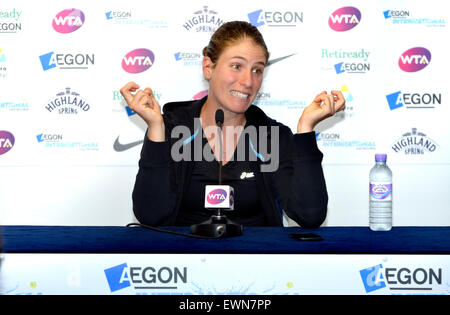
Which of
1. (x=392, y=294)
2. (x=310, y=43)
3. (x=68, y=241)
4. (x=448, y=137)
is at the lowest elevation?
(x=392, y=294)

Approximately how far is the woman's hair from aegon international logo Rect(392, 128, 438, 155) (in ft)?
5.08

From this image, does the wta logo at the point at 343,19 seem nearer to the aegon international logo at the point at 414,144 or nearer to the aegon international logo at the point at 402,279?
the aegon international logo at the point at 414,144

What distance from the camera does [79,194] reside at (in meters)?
3.31

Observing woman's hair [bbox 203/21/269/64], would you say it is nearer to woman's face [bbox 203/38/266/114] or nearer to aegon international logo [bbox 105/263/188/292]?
woman's face [bbox 203/38/266/114]

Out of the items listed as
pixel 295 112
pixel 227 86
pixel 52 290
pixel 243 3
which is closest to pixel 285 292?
pixel 52 290

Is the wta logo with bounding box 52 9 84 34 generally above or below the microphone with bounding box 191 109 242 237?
above

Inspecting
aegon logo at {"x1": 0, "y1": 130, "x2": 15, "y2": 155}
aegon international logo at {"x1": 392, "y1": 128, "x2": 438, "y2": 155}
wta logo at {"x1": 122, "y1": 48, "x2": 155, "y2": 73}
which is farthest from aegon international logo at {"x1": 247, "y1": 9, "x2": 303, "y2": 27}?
aegon logo at {"x1": 0, "y1": 130, "x2": 15, "y2": 155}

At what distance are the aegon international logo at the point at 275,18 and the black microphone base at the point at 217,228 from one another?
2.06 m

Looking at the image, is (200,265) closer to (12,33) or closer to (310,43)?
(310,43)

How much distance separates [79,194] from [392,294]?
250 centimetres

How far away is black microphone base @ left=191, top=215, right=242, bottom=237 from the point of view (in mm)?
1458

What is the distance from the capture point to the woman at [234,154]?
1831 mm

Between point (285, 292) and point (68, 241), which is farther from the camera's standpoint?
point (68, 241)

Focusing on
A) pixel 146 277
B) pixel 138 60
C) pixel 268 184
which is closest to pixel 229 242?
pixel 146 277
